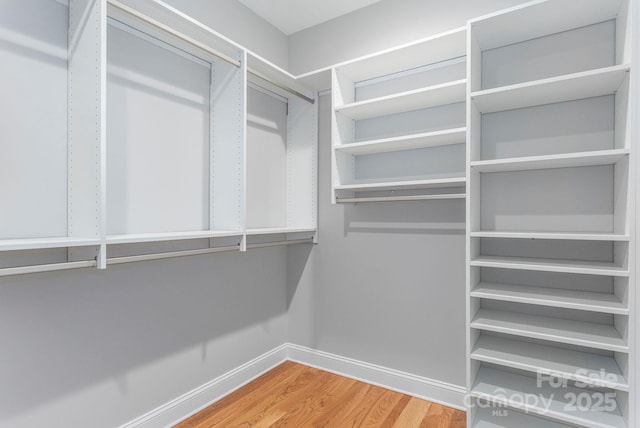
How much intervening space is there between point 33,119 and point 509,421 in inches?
106

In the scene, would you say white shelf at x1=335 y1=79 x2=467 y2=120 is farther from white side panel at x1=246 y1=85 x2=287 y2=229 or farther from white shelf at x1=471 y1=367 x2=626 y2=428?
white shelf at x1=471 y1=367 x2=626 y2=428

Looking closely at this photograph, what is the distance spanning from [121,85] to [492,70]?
6.76 ft

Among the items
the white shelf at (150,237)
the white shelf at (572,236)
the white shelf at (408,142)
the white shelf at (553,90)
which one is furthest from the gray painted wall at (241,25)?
the white shelf at (572,236)

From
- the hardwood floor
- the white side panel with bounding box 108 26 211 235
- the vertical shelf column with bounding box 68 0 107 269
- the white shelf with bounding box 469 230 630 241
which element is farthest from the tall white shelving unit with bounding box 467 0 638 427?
the vertical shelf column with bounding box 68 0 107 269

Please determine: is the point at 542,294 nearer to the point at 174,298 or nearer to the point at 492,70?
the point at 492,70

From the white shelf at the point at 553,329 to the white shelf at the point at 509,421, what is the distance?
0.52 m

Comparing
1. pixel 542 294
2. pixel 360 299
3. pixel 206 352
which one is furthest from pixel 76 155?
pixel 542 294

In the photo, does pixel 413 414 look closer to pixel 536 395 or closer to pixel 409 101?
pixel 536 395

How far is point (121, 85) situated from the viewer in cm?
175

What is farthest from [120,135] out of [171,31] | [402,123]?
[402,123]

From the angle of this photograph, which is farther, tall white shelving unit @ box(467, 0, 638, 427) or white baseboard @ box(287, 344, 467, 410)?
white baseboard @ box(287, 344, 467, 410)

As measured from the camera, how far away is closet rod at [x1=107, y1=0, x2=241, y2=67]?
4.88 ft

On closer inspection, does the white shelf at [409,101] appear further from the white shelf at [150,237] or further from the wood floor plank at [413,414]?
the wood floor plank at [413,414]

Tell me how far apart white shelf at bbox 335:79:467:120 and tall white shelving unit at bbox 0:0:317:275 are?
56cm
